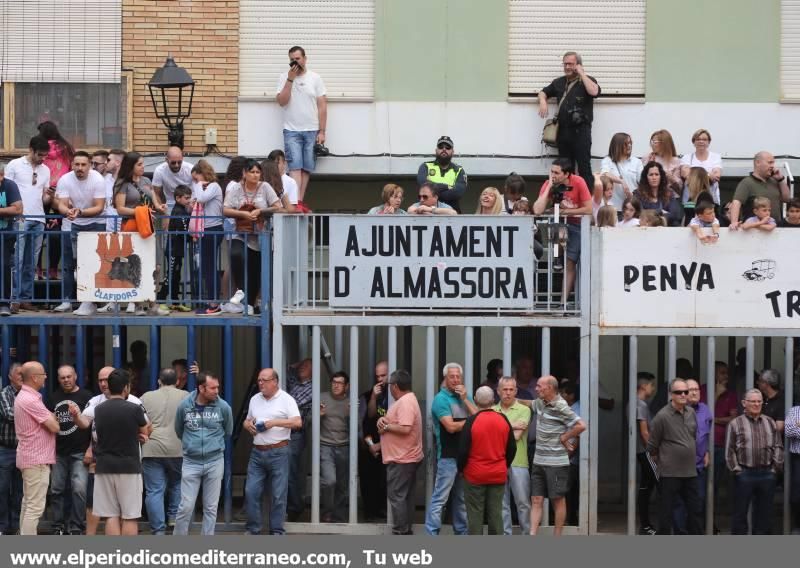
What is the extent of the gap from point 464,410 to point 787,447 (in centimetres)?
328

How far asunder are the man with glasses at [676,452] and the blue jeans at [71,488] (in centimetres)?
567

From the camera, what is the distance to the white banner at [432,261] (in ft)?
51.4

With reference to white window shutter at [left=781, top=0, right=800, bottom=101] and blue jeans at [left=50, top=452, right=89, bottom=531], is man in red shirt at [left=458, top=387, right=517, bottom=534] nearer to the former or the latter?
blue jeans at [left=50, top=452, right=89, bottom=531]

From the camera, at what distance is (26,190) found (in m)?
16.6

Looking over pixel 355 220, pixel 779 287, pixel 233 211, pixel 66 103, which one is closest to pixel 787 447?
pixel 779 287

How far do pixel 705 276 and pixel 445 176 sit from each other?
3092 millimetres

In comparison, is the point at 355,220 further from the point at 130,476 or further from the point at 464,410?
the point at 130,476

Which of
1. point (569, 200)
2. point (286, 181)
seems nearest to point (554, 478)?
point (569, 200)

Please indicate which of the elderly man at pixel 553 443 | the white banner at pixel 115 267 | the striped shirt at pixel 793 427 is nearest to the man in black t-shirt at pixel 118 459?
the white banner at pixel 115 267

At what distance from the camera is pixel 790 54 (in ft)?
62.1

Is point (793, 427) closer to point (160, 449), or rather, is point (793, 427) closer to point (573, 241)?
point (573, 241)

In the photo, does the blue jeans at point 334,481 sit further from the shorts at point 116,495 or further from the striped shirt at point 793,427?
the striped shirt at point 793,427

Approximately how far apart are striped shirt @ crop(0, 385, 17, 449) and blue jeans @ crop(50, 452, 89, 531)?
490mm

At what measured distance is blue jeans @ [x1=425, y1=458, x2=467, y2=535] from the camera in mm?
15281
